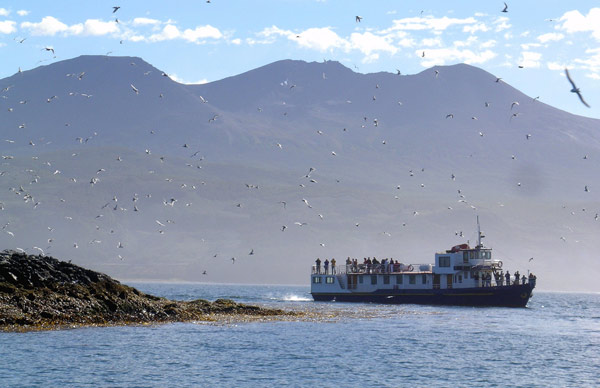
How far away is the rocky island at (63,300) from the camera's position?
1966 inches

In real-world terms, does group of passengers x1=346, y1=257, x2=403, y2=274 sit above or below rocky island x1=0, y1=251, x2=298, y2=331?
above

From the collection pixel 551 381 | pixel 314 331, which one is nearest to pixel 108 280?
pixel 314 331

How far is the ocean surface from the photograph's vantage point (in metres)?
38.2

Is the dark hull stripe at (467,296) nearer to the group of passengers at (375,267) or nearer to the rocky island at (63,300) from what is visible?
the group of passengers at (375,267)

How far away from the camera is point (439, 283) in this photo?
91.9m

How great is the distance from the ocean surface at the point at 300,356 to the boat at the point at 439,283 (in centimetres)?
2458

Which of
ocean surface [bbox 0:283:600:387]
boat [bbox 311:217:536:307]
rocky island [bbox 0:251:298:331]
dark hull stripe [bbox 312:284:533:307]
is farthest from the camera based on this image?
boat [bbox 311:217:536:307]

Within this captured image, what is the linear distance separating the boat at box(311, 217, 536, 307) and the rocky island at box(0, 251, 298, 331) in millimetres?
34955

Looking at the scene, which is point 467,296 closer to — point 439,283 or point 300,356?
point 439,283

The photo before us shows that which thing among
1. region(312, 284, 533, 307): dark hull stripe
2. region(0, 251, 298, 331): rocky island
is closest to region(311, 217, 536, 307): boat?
region(312, 284, 533, 307): dark hull stripe

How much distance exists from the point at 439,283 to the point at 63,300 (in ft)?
160

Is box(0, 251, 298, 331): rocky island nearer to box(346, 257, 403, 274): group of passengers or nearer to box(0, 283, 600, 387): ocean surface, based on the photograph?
box(0, 283, 600, 387): ocean surface

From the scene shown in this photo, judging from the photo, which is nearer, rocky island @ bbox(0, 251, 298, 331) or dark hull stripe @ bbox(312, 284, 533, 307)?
Result: rocky island @ bbox(0, 251, 298, 331)

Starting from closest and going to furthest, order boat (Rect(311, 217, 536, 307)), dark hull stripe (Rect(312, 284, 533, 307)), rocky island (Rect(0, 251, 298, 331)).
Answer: rocky island (Rect(0, 251, 298, 331)) < dark hull stripe (Rect(312, 284, 533, 307)) < boat (Rect(311, 217, 536, 307))
